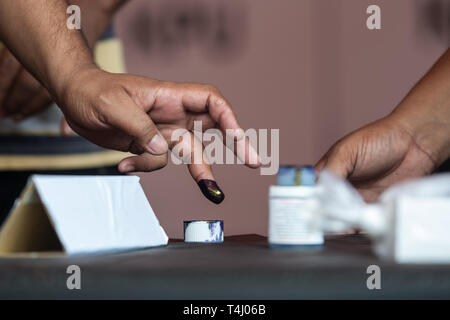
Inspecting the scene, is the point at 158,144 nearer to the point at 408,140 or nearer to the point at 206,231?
the point at 206,231

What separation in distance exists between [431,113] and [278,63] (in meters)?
2.49

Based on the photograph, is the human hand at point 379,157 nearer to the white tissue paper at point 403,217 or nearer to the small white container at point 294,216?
the small white container at point 294,216

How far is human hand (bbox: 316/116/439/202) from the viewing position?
5.26 ft

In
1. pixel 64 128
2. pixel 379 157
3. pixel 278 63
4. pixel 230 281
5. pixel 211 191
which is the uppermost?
pixel 278 63

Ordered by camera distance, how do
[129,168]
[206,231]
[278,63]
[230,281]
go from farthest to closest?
[278,63] → [129,168] → [206,231] → [230,281]

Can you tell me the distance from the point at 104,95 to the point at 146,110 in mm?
138

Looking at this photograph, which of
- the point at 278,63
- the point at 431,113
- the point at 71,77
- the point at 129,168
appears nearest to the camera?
the point at 71,77

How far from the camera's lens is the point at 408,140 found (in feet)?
5.90

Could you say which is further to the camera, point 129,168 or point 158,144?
point 129,168

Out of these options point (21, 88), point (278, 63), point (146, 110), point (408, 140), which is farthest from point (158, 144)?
point (278, 63)

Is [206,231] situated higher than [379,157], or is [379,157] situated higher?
[379,157]

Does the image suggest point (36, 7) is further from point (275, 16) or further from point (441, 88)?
point (275, 16)

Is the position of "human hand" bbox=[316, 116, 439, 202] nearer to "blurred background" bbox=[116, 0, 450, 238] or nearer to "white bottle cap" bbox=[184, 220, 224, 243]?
"white bottle cap" bbox=[184, 220, 224, 243]

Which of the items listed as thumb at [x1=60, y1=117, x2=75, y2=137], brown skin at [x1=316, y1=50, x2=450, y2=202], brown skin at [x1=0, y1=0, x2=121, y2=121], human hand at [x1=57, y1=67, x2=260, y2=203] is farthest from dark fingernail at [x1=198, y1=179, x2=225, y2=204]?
thumb at [x1=60, y1=117, x2=75, y2=137]
